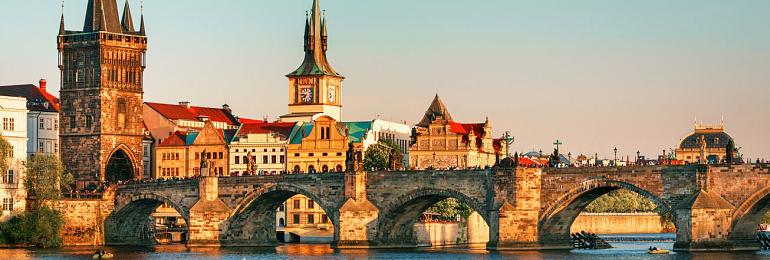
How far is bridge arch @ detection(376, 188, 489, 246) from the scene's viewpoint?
13438 centimetres

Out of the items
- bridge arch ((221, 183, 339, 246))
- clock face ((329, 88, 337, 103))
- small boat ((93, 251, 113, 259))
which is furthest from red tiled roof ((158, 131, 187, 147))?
small boat ((93, 251, 113, 259))

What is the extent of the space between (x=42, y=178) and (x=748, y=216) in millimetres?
56459

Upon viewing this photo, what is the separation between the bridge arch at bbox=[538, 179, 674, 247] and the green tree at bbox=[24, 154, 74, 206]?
40.7 m

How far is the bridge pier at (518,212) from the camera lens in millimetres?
130250

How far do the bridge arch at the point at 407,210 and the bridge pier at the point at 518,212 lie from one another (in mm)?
2222

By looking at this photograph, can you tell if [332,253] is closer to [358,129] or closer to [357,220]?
[357,220]

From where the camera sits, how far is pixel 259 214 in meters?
151

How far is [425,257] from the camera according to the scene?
425ft

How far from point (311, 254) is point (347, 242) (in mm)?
3372

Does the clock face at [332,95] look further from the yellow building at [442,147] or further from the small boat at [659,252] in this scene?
the small boat at [659,252]

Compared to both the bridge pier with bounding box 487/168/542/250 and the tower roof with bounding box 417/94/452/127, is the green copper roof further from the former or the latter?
the bridge pier with bounding box 487/168/542/250

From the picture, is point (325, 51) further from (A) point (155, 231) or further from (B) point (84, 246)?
(B) point (84, 246)

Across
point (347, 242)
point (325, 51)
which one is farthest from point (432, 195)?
point (325, 51)

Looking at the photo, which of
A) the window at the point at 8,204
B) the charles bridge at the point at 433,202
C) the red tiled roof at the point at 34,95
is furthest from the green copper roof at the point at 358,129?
the window at the point at 8,204
